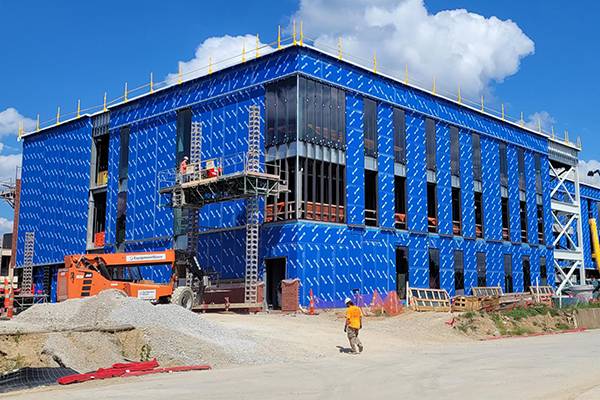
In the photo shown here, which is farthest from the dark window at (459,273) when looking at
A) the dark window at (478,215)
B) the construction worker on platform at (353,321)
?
the construction worker on platform at (353,321)

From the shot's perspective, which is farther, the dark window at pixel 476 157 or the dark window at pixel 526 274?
the dark window at pixel 526 274

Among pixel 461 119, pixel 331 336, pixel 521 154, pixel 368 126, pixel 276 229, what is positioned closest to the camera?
pixel 331 336

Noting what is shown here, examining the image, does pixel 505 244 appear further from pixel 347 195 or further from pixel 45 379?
pixel 45 379

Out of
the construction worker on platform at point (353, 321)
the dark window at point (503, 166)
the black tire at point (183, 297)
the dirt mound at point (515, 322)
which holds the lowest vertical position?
the dirt mound at point (515, 322)

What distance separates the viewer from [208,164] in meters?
36.2

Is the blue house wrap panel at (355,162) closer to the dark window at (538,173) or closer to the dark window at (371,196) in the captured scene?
the dark window at (371,196)

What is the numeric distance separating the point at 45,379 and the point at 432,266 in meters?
31.9

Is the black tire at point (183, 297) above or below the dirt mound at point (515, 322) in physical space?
above

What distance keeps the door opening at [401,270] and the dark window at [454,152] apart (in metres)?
8.88

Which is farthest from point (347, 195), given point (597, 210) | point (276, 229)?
point (597, 210)

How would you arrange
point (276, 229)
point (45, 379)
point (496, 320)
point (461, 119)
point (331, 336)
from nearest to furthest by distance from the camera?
point (45, 379) < point (331, 336) < point (496, 320) < point (276, 229) < point (461, 119)

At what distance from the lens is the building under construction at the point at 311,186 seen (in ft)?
119

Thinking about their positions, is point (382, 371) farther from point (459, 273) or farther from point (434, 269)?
point (459, 273)

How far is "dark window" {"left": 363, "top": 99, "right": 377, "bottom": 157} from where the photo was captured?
3988 centimetres
